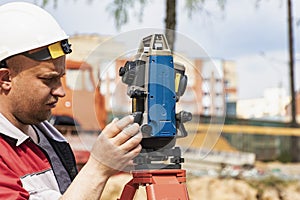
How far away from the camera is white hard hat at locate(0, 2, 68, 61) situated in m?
1.92

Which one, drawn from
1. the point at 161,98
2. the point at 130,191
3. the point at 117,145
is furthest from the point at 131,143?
the point at 130,191

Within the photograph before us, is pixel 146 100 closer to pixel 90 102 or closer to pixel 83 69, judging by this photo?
pixel 90 102

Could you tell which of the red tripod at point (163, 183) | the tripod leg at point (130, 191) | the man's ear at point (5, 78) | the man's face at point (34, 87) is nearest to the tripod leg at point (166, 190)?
the red tripod at point (163, 183)

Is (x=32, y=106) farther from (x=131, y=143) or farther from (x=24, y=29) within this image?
(x=131, y=143)

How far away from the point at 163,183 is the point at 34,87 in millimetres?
474

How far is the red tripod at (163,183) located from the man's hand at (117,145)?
0.14 m

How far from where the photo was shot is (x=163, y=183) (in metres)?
1.93

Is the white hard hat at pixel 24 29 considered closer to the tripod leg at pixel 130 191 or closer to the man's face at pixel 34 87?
the man's face at pixel 34 87

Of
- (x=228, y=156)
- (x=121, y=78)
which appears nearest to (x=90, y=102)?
(x=121, y=78)

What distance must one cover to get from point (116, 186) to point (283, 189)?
7.34ft

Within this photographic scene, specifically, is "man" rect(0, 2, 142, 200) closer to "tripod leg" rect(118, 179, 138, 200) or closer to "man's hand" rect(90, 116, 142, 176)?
"man's hand" rect(90, 116, 142, 176)

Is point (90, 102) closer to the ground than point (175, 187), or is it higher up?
higher up

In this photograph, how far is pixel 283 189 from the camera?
7.47 meters

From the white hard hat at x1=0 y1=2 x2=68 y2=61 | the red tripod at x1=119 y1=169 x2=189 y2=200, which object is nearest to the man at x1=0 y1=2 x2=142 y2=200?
the white hard hat at x1=0 y1=2 x2=68 y2=61
